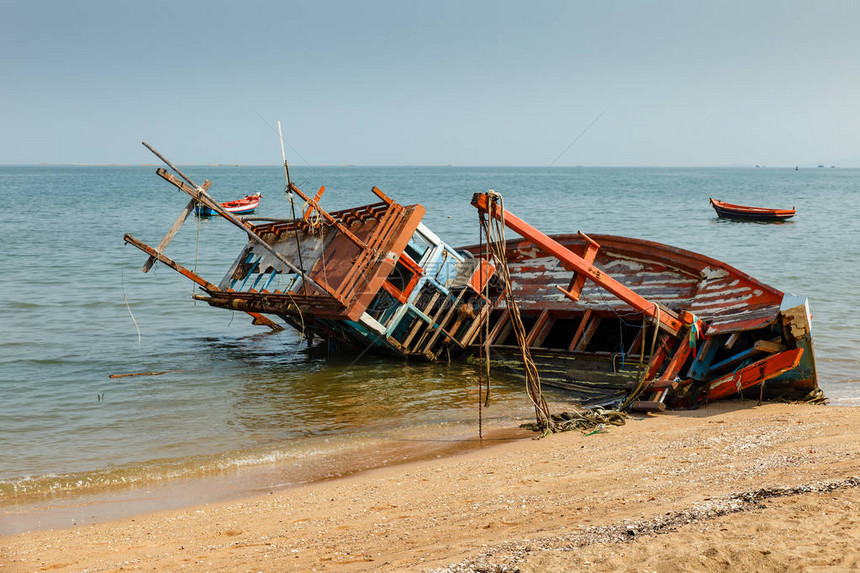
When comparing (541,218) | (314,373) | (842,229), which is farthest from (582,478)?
(541,218)

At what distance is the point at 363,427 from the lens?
1174cm

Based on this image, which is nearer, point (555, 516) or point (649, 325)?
point (555, 516)

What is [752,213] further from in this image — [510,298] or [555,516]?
[555,516]

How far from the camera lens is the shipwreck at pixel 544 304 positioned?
1109cm

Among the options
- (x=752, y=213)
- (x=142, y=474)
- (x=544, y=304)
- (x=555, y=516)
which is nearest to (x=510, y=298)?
(x=555, y=516)

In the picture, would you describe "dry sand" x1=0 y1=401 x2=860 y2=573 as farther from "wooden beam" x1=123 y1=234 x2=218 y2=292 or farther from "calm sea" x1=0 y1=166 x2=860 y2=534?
"wooden beam" x1=123 y1=234 x2=218 y2=292

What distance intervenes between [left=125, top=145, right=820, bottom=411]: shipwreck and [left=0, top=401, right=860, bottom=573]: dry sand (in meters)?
1.46

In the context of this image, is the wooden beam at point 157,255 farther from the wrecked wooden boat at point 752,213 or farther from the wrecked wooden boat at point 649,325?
the wrecked wooden boat at point 752,213

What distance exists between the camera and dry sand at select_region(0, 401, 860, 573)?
5293 millimetres

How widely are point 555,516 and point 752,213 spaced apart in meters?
51.1

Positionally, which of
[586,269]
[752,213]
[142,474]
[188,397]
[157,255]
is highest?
[586,269]

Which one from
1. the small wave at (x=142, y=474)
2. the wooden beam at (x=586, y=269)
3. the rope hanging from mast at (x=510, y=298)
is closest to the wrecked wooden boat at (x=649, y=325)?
the wooden beam at (x=586, y=269)

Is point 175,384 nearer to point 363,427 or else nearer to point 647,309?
point 363,427

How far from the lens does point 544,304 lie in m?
14.8
